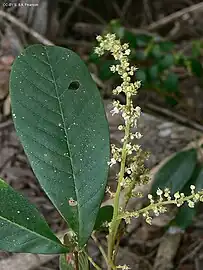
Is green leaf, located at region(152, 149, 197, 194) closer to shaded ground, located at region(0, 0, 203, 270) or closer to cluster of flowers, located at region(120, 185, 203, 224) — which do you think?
shaded ground, located at region(0, 0, 203, 270)

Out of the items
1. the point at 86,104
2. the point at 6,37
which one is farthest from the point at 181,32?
the point at 86,104

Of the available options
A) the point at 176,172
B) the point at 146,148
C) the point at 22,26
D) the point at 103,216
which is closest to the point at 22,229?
the point at 103,216

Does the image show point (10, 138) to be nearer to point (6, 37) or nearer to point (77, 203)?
point (6, 37)

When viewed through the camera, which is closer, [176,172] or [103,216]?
[103,216]

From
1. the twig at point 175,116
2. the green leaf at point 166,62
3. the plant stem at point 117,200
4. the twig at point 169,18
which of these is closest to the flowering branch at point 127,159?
the plant stem at point 117,200

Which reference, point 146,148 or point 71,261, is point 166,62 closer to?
point 146,148

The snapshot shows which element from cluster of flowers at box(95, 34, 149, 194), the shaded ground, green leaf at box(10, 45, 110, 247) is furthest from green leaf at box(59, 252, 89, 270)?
the shaded ground
